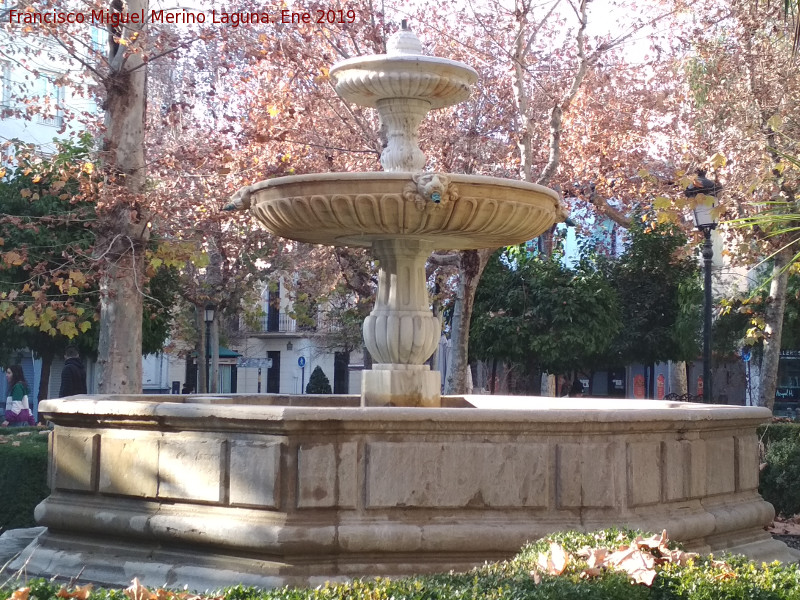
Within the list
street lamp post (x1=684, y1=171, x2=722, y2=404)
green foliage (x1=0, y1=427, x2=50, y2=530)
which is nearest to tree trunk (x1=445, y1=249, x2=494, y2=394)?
street lamp post (x1=684, y1=171, x2=722, y2=404)

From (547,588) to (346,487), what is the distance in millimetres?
2100

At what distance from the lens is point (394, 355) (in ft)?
24.6

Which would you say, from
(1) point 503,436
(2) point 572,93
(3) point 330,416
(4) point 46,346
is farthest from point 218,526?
(4) point 46,346

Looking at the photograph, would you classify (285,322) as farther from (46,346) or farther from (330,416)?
(330,416)

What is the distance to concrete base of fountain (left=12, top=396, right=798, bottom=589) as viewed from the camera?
5504 millimetres

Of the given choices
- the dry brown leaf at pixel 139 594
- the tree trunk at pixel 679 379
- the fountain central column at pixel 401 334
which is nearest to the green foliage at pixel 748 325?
the tree trunk at pixel 679 379

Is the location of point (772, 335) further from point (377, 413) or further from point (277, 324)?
point (277, 324)

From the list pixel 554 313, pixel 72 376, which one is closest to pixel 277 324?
pixel 554 313

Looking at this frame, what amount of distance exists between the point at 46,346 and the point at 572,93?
16.3 m

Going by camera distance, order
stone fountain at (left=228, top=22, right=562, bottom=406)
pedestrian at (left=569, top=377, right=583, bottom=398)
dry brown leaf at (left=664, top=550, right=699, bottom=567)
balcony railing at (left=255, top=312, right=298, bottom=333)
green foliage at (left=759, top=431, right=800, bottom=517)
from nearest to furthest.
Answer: dry brown leaf at (left=664, top=550, right=699, bottom=567) < stone fountain at (left=228, top=22, right=562, bottom=406) < green foliage at (left=759, top=431, right=800, bottom=517) < pedestrian at (left=569, top=377, right=583, bottom=398) < balcony railing at (left=255, top=312, right=298, bottom=333)

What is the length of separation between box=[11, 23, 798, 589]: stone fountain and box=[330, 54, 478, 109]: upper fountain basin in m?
1.25

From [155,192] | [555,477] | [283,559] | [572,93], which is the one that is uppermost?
[572,93]

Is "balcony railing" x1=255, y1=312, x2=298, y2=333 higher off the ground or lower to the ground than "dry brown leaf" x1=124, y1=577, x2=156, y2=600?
higher

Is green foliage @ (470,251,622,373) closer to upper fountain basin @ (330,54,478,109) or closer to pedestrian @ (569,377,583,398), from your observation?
pedestrian @ (569,377,583,398)
